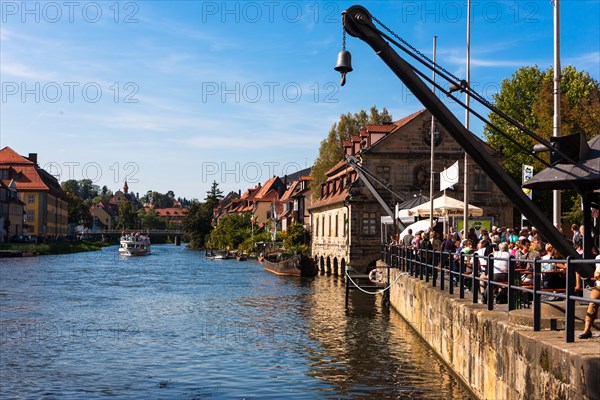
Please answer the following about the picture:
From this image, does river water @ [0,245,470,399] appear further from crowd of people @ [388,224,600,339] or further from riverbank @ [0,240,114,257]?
riverbank @ [0,240,114,257]

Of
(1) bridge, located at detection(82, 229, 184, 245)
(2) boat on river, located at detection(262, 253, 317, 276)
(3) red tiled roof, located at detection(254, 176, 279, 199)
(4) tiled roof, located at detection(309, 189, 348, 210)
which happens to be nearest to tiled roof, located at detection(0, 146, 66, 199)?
(3) red tiled roof, located at detection(254, 176, 279, 199)

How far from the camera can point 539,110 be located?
4931 centimetres

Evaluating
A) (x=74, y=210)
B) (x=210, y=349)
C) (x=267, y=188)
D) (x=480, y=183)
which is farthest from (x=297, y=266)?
(x=74, y=210)

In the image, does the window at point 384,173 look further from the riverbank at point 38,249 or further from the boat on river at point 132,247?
the boat on river at point 132,247

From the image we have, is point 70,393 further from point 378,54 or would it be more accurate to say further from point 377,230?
point 377,230

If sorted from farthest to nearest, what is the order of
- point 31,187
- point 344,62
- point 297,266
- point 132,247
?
point 31,187, point 132,247, point 297,266, point 344,62

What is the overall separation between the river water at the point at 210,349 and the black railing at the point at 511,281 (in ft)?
6.33

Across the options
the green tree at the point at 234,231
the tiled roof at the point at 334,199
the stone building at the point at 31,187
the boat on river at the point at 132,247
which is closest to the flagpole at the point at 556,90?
the tiled roof at the point at 334,199

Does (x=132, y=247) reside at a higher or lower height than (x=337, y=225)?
lower

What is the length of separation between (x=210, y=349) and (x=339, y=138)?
190ft

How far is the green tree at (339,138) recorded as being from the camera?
255ft

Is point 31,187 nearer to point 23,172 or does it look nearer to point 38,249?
point 23,172

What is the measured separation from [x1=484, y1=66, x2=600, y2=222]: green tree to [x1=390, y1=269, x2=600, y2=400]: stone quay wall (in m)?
29.4

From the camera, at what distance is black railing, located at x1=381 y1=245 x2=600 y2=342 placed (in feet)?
29.8
